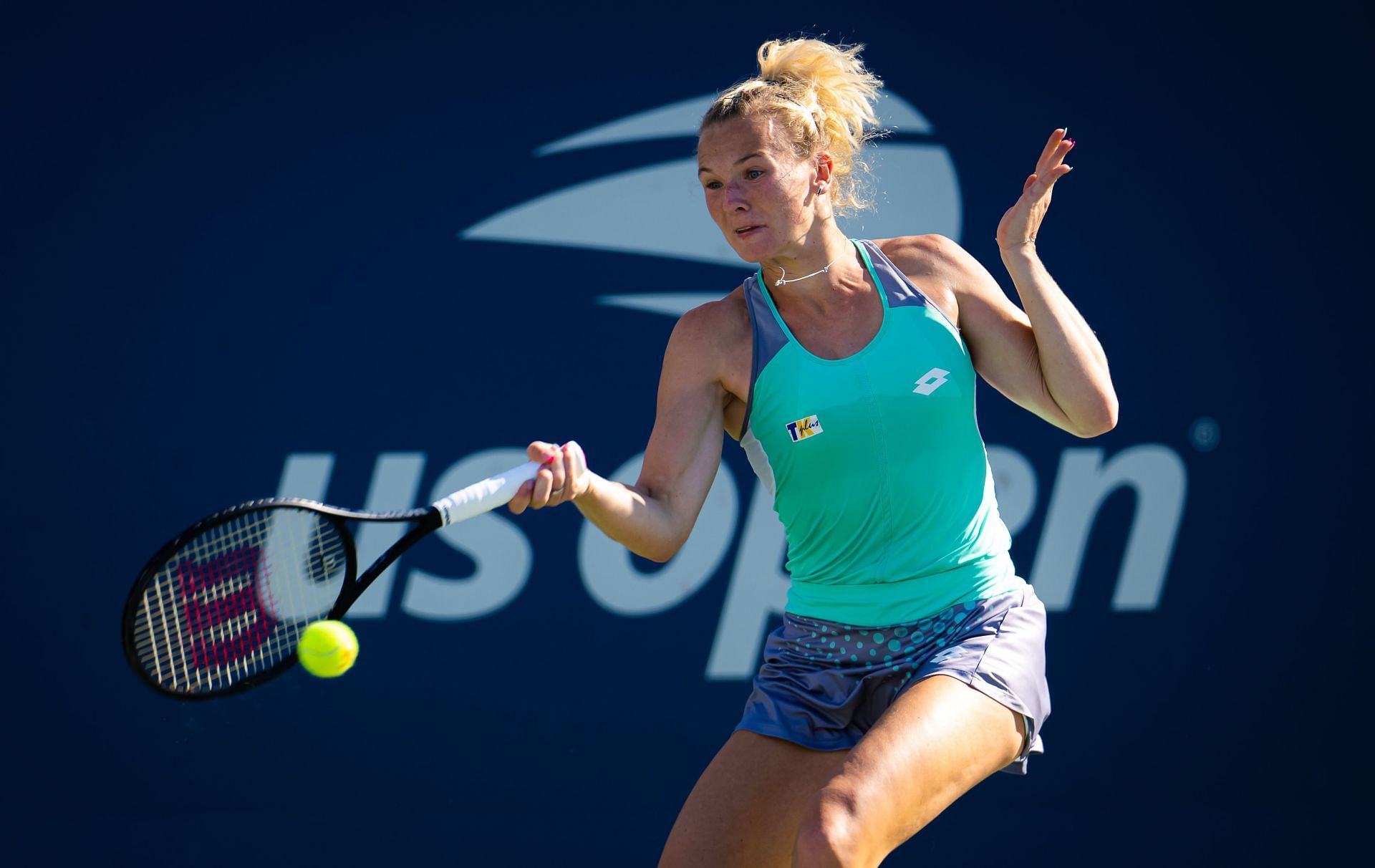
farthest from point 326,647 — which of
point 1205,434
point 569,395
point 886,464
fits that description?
point 1205,434

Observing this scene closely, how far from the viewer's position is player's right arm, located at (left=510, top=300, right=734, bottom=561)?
2307mm

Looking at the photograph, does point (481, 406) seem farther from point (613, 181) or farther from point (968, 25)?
point (968, 25)

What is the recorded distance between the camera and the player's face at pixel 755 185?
244 centimetres

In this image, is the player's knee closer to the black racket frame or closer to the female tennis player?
the female tennis player

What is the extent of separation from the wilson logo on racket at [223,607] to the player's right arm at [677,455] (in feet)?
2.04

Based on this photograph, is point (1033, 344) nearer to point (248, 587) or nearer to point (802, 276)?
point (802, 276)

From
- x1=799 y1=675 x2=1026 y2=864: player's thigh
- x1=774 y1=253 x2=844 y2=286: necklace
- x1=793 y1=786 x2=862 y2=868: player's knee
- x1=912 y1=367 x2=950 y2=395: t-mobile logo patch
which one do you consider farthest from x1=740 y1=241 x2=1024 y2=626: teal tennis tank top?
x1=793 y1=786 x2=862 y2=868: player's knee

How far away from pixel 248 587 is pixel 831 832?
118 cm

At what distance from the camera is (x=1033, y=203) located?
7.88ft

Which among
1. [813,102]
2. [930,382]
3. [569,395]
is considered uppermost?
[813,102]

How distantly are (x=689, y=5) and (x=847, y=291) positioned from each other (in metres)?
1.94

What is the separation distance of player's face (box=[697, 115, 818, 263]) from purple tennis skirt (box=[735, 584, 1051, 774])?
685 millimetres

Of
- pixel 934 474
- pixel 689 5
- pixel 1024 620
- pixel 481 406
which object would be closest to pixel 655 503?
pixel 934 474

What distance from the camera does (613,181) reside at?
4117 millimetres
